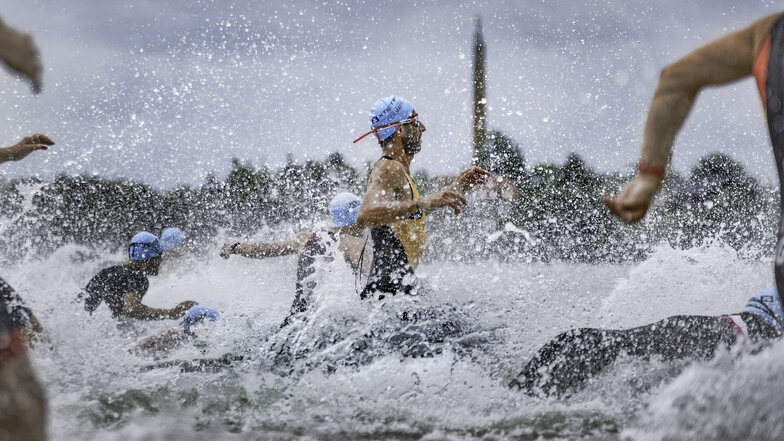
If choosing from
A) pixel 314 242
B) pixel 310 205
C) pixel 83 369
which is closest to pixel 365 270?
pixel 314 242

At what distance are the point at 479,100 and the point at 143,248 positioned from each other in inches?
1172

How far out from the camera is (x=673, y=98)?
210 centimetres

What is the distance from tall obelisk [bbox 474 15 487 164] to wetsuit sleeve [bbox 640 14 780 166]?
97.9 ft

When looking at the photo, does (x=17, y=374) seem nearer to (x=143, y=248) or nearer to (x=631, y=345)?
(x=631, y=345)

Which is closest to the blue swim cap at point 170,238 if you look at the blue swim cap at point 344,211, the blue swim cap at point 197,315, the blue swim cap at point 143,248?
the blue swim cap at point 143,248

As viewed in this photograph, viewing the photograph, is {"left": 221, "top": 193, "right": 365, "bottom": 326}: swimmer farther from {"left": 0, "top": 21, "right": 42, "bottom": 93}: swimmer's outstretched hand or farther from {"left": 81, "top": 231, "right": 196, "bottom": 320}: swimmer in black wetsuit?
{"left": 0, "top": 21, "right": 42, "bottom": 93}: swimmer's outstretched hand

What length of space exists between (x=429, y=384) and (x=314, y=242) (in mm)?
2317

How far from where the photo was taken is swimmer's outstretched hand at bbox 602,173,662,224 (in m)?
1.95

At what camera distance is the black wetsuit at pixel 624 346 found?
9.13 ft

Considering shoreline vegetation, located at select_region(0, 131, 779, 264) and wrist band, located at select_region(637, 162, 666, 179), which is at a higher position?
shoreline vegetation, located at select_region(0, 131, 779, 264)

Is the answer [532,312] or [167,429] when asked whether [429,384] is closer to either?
[167,429]

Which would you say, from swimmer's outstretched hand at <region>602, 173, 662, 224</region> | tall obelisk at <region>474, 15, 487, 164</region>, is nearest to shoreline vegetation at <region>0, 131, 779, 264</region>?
tall obelisk at <region>474, 15, 487, 164</region>

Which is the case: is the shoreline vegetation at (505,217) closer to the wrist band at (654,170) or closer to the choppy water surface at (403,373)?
the choppy water surface at (403,373)

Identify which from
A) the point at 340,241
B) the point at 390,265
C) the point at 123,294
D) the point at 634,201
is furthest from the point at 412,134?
the point at 123,294
